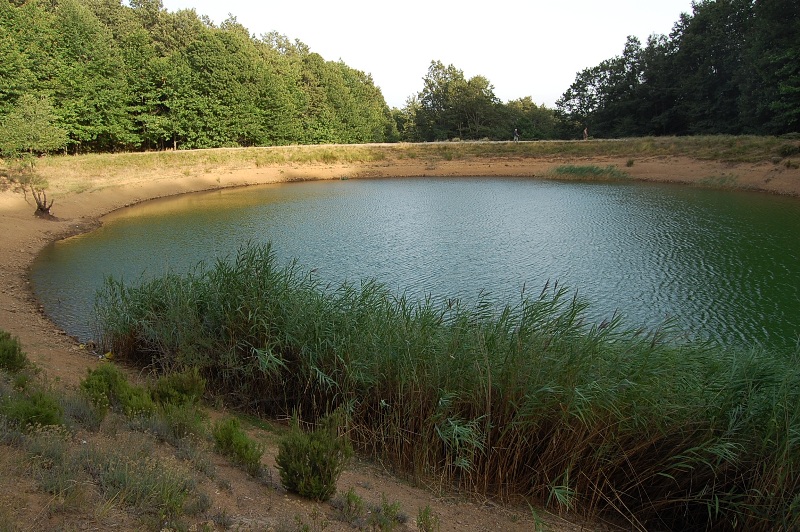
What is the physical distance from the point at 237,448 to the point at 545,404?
2.80 m

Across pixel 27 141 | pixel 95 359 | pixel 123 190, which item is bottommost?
pixel 95 359

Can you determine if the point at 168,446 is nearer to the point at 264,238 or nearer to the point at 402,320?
the point at 402,320

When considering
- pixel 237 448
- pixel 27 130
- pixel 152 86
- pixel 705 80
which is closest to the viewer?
pixel 237 448

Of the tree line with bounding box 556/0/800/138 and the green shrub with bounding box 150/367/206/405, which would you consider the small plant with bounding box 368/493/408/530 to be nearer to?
the green shrub with bounding box 150/367/206/405

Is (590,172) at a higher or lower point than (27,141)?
lower

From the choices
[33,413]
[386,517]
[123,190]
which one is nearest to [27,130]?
[123,190]

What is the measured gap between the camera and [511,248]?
55.8ft

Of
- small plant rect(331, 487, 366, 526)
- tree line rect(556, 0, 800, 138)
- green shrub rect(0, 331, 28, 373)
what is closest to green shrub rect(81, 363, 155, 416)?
green shrub rect(0, 331, 28, 373)

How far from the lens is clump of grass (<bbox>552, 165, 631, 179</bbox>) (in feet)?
119

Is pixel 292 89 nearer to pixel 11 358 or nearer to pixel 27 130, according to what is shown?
pixel 27 130

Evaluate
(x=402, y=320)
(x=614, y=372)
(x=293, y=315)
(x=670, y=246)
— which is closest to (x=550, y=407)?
(x=614, y=372)

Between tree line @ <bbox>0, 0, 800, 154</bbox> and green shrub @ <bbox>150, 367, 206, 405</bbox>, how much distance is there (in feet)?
61.9

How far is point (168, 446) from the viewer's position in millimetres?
4801

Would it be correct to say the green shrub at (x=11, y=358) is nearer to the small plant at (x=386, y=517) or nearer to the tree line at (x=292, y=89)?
the small plant at (x=386, y=517)
